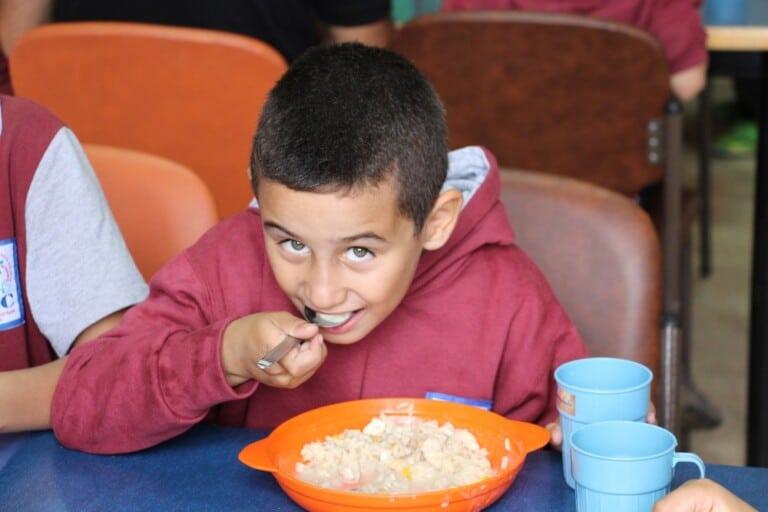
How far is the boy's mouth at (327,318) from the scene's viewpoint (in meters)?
1.32

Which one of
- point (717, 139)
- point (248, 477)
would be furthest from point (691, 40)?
point (717, 139)

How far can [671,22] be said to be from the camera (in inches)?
102

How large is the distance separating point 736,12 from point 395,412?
1.93m

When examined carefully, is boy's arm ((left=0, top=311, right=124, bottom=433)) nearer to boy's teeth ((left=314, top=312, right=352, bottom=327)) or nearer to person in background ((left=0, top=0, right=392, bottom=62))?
boy's teeth ((left=314, top=312, right=352, bottom=327))

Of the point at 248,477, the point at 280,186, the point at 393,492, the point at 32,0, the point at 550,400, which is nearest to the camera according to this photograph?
the point at 393,492

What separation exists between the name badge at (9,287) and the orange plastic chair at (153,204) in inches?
9.2

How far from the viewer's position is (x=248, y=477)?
46.8 inches

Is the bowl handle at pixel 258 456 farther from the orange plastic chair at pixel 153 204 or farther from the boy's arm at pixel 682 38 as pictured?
the boy's arm at pixel 682 38

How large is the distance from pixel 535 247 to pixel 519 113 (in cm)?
87

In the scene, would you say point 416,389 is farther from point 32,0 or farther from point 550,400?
point 32,0

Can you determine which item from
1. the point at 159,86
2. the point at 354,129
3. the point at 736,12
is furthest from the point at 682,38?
the point at 354,129

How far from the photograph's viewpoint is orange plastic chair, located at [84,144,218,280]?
5.50 feet

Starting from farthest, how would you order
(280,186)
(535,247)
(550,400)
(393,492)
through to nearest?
A: (535,247)
(550,400)
(280,186)
(393,492)

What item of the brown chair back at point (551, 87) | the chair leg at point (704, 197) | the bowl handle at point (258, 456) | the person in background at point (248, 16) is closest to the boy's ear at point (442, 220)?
the bowl handle at point (258, 456)
